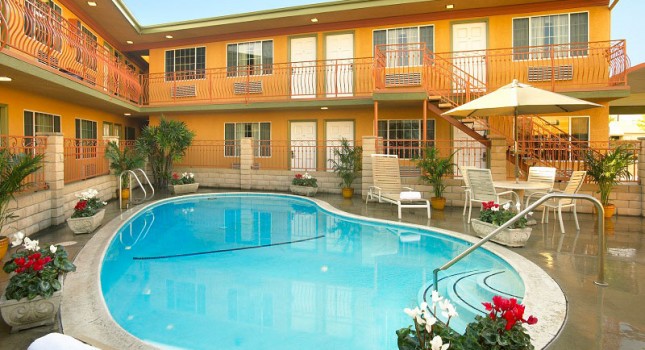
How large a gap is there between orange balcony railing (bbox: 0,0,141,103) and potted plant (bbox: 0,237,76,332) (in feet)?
18.0

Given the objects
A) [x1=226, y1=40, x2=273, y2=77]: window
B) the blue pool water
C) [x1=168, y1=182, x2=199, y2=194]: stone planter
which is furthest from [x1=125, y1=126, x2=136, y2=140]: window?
the blue pool water

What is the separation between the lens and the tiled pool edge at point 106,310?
120 inches

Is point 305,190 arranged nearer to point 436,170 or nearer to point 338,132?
point 338,132

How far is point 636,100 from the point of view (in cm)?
1513

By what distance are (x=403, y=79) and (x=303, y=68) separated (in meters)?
4.08

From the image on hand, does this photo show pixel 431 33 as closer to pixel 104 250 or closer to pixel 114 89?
pixel 114 89

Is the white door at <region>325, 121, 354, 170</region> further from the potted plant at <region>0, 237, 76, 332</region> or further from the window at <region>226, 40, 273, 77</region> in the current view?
the potted plant at <region>0, 237, 76, 332</region>

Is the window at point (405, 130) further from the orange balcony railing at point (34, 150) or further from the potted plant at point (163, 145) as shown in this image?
the orange balcony railing at point (34, 150)

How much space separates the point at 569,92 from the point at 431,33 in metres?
5.07

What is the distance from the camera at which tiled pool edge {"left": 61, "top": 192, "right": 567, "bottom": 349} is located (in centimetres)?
305

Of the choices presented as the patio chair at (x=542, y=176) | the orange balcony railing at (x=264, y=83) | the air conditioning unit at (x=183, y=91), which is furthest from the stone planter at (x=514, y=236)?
the air conditioning unit at (x=183, y=91)

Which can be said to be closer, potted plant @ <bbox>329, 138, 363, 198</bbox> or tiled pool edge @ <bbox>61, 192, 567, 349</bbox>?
tiled pool edge @ <bbox>61, 192, 567, 349</bbox>

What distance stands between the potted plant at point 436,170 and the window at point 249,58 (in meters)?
8.57

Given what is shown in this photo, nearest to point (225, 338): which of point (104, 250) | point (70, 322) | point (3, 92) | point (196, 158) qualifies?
point (70, 322)
